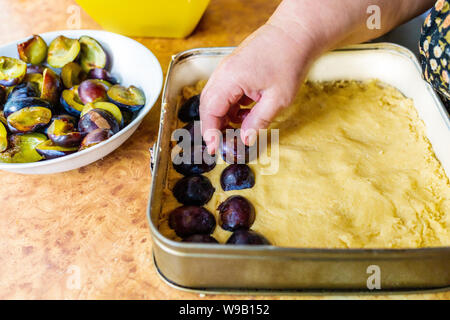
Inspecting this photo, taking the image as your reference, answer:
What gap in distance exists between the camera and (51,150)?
2.58 feet

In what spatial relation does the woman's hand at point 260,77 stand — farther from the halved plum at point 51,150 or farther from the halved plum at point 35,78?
the halved plum at point 35,78

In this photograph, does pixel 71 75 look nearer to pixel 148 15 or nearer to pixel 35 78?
pixel 35 78

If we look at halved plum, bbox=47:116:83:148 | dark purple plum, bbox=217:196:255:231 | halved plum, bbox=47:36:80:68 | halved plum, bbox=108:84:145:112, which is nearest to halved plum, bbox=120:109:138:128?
halved plum, bbox=108:84:145:112

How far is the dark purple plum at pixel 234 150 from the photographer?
80 centimetres

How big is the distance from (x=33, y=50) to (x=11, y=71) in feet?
0.31

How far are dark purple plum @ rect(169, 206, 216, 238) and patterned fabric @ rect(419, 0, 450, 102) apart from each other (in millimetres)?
484

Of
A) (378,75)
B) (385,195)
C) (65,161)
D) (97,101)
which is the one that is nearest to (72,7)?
(97,101)

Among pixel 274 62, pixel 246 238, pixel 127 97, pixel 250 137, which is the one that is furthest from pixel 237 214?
pixel 127 97

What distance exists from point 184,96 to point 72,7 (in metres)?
0.68

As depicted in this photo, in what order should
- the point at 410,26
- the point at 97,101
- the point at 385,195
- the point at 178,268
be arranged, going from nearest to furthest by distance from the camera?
the point at 178,268 < the point at 385,195 < the point at 97,101 < the point at 410,26

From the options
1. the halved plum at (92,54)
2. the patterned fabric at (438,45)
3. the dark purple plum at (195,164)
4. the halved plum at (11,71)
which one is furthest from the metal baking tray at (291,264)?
the halved plum at (11,71)

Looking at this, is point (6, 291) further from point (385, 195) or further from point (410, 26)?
point (410, 26)

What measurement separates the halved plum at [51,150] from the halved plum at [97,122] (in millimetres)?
51

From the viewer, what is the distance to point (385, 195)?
30.1 inches
